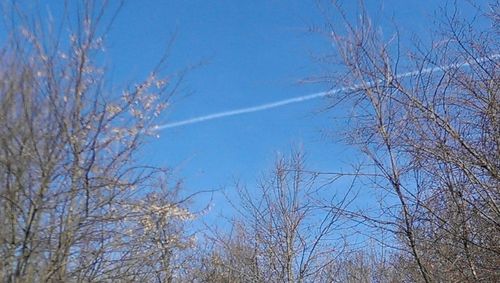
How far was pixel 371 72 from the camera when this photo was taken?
618cm

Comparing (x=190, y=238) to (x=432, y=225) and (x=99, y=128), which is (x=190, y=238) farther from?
(x=432, y=225)

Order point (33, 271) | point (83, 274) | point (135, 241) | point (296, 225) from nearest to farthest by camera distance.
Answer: point (33, 271) → point (83, 274) → point (135, 241) → point (296, 225)

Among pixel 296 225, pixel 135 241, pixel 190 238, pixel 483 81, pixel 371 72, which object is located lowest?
pixel 135 241

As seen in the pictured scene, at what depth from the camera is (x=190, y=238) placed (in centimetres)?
744

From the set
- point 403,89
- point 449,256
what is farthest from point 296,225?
point 403,89

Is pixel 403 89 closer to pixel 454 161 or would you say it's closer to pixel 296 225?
pixel 454 161

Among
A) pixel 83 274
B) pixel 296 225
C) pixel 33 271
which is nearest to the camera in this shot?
pixel 33 271

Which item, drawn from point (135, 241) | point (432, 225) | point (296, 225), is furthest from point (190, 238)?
point (296, 225)

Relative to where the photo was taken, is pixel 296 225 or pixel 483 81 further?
pixel 296 225

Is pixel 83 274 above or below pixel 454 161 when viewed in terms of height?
below

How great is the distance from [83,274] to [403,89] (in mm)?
3684

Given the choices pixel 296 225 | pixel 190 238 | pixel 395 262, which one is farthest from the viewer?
pixel 296 225

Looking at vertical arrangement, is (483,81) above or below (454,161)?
above

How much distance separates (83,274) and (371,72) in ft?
11.9
